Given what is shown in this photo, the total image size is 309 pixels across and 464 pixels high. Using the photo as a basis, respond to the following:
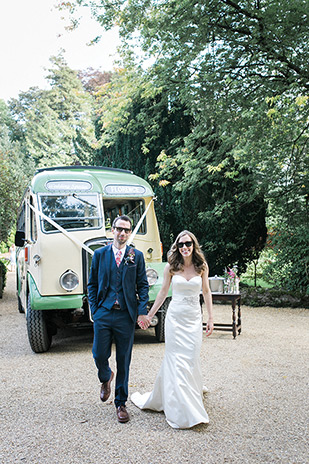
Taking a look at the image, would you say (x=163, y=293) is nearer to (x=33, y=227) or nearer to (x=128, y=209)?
(x=33, y=227)

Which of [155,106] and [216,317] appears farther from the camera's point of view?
[155,106]

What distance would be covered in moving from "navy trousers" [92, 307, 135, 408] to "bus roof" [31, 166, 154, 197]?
414 centimetres

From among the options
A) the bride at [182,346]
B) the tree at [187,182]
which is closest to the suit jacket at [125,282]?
the bride at [182,346]

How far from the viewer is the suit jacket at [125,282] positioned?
4395 mm

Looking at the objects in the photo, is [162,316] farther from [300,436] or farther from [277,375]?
[300,436]

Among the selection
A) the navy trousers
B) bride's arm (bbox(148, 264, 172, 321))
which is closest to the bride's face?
bride's arm (bbox(148, 264, 172, 321))

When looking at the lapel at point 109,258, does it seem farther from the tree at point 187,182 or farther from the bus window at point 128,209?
the tree at point 187,182

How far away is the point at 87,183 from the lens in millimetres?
8242

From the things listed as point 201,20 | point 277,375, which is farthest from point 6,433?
point 201,20

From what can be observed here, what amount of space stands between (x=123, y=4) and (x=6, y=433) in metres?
9.50

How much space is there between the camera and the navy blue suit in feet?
14.2

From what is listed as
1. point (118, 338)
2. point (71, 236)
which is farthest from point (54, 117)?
point (118, 338)

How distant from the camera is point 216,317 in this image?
10797 millimetres

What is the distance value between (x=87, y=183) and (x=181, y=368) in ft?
15.4
